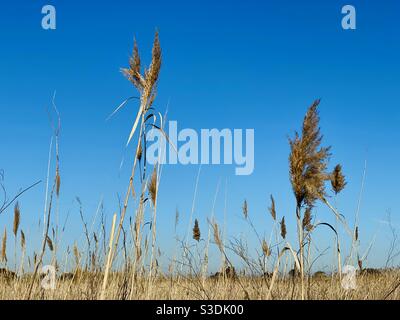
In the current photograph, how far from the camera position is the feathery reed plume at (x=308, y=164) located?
3.39m

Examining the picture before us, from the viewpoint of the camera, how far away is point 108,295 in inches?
161

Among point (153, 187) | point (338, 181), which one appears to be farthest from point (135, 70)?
point (338, 181)

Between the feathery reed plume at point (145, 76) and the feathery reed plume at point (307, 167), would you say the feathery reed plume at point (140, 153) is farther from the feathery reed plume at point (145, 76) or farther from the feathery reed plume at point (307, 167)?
the feathery reed plume at point (307, 167)

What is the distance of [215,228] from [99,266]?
4.06 feet

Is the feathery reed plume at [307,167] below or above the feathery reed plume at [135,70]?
below

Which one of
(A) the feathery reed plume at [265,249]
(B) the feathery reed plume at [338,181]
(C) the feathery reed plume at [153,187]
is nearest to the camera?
(C) the feathery reed plume at [153,187]

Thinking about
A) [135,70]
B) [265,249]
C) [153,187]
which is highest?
[135,70]

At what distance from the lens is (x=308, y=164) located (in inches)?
135

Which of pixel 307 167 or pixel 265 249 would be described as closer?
pixel 307 167

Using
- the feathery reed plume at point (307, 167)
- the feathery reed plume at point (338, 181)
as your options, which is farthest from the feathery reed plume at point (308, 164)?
the feathery reed plume at point (338, 181)

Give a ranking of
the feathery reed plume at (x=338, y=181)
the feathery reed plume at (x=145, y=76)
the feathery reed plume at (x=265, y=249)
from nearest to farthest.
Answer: the feathery reed plume at (x=145, y=76), the feathery reed plume at (x=265, y=249), the feathery reed plume at (x=338, y=181)

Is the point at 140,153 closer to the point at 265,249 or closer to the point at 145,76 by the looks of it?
the point at 145,76

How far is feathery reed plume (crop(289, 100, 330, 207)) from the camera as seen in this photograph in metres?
3.39
